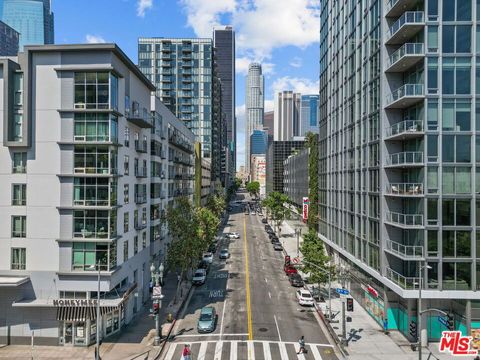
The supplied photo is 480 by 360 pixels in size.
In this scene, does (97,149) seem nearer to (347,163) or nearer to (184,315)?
(184,315)

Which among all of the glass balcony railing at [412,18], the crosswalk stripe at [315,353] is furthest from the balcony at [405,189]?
the crosswalk stripe at [315,353]

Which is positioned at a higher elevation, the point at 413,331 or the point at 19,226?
the point at 19,226

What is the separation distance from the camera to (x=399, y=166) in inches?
1364

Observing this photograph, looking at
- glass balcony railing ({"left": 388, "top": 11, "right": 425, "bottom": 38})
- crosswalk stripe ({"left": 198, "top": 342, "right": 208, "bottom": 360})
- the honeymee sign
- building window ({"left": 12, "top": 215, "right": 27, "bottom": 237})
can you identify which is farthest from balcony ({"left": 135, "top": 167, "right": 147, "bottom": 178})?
glass balcony railing ({"left": 388, "top": 11, "right": 425, "bottom": 38})

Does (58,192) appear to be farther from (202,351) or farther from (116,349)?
(202,351)

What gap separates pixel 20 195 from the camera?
109 ft

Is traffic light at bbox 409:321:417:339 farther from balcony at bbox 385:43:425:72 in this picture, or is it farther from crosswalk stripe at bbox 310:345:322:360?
balcony at bbox 385:43:425:72

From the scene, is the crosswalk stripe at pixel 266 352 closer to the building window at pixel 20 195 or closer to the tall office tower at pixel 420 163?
the tall office tower at pixel 420 163

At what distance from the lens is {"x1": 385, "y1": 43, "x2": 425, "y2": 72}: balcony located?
32688 mm

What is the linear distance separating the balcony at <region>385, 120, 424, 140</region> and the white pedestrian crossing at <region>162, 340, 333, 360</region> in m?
19.5

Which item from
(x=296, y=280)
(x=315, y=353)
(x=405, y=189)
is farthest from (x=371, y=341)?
(x=296, y=280)

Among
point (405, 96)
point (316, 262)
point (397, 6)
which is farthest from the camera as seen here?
point (316, 262)

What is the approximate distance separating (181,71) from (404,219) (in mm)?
110982

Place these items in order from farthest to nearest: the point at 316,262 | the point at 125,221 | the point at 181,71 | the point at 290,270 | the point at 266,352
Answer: the point at 181,71
the point at 290,270
the point at 316,262
the point at 125,221
the point at 266,352
